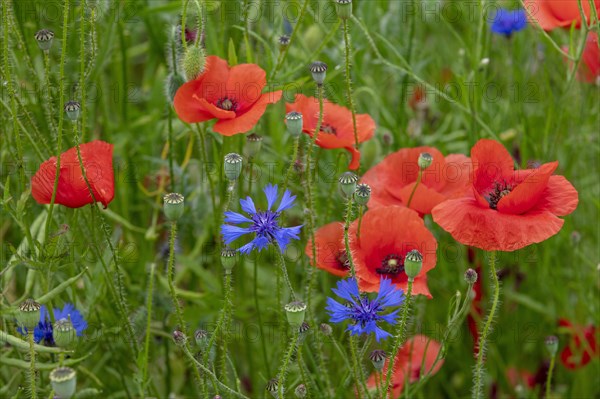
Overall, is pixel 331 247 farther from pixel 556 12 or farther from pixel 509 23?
pixel 509 23

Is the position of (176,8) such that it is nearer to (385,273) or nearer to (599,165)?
(385,273)

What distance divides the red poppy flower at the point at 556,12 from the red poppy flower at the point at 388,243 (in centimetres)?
38

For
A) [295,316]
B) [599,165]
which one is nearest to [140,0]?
[295,316]

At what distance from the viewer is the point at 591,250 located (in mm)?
1562

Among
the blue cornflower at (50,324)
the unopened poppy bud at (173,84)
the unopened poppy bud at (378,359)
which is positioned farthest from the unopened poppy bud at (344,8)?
the blue cornflower at (50,324)

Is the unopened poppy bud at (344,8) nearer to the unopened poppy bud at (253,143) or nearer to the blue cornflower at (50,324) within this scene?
the unopened poppy bud at (253,143)

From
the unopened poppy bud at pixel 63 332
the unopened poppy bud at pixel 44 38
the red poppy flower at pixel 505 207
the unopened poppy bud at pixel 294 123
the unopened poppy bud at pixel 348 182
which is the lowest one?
the unopened poppy bud at pixel 63 332

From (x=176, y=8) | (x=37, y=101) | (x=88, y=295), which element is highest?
(x=176, y=8)

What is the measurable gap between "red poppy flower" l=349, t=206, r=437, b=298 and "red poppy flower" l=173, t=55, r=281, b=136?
19 centimetres

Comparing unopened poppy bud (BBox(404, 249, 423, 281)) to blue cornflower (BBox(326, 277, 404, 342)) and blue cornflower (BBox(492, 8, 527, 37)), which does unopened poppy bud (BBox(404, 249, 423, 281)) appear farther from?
blue cornflower (BBox(492, 8, 527, 37))

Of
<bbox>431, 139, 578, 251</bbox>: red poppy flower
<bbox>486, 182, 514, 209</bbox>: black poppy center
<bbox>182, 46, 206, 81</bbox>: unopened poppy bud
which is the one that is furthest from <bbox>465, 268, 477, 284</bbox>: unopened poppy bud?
<bbox>182, 46, 206, 81</bbox>: unopened poppy bud

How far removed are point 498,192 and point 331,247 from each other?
0.22 meters

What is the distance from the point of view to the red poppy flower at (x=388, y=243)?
1.05 metres

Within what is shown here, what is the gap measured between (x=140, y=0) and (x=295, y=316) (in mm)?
815
